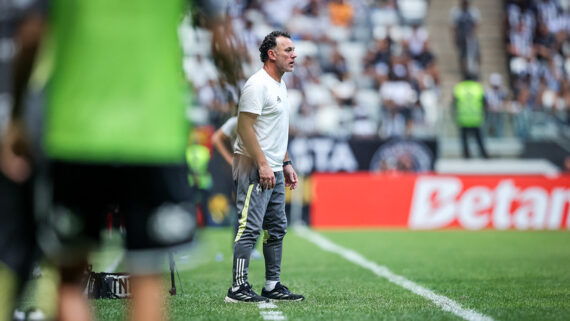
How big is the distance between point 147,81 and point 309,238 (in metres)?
12.2

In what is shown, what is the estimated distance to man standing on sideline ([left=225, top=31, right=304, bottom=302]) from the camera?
7.03 m

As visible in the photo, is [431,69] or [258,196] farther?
[431,69]

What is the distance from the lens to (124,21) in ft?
12.0

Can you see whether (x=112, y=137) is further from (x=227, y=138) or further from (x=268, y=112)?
(x=227, y=138)

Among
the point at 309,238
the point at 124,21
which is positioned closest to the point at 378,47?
the point at 309,238

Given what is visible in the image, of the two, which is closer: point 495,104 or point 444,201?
point 444,201

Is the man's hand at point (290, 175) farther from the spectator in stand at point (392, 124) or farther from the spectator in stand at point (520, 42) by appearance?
the spectator in stand at point (520, 42)

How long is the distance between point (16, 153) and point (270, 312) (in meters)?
3.31

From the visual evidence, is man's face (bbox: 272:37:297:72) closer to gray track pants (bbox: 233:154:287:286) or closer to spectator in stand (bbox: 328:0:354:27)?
gray track pants (bbox: 233:154:287:286)

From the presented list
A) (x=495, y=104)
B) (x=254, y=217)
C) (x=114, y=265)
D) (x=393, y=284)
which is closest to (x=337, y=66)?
(x=495, y=104)

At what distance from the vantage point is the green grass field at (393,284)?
6566mm

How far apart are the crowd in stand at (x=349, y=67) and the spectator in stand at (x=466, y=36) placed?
94 centimetres

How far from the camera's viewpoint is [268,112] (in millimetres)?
7176

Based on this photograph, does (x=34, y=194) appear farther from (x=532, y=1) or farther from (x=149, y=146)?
(x=532, y=1)
